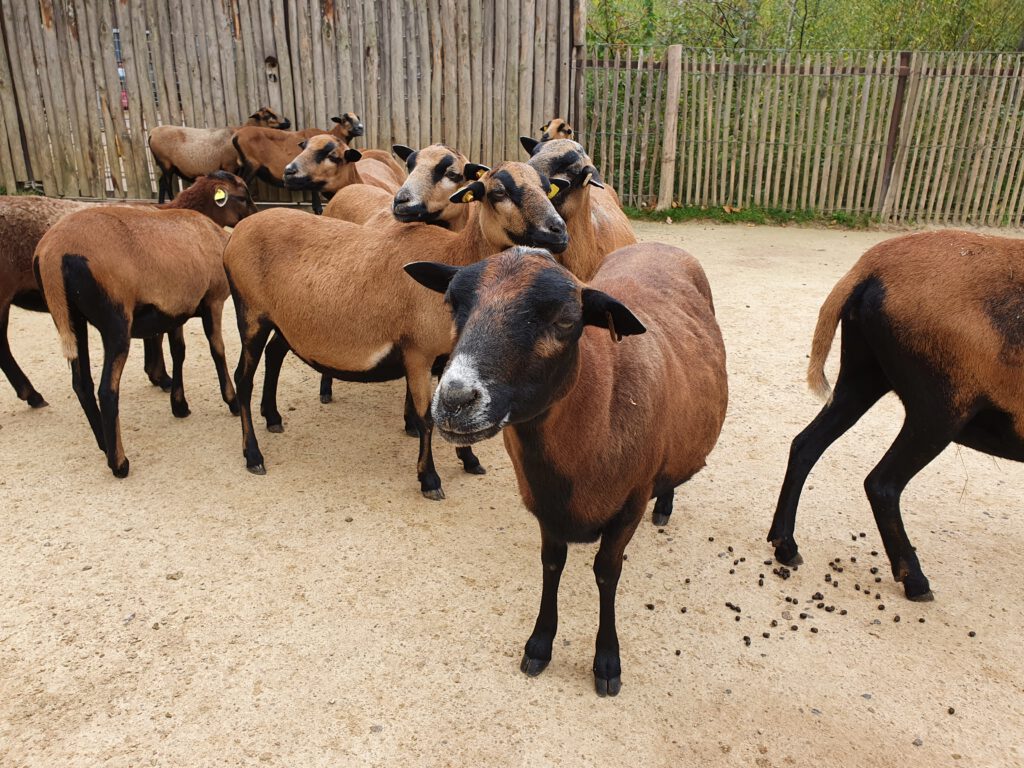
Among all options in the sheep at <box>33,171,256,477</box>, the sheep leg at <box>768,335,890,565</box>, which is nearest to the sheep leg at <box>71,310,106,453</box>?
the sheep at <box>33,171,256,477</box>

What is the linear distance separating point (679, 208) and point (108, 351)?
10139 millimetres

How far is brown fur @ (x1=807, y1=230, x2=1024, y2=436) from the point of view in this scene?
3.25m

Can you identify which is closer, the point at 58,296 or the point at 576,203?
the point at 58,296

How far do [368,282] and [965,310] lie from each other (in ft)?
10.6

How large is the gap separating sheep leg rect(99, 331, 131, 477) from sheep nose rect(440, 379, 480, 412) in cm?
332

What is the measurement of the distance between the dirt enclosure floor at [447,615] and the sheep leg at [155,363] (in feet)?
1.90

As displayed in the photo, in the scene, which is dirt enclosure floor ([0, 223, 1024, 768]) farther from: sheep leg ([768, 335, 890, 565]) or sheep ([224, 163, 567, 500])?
sheep ([224, 163, 567, 500])

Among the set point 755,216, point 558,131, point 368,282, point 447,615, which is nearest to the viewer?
point 447,615

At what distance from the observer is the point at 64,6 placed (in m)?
10.6

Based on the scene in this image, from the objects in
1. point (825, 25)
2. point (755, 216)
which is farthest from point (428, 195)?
point (825, 25)

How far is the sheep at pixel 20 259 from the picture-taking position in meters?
5.32

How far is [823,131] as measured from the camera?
12.2 metres

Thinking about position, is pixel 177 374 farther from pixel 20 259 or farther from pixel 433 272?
pixel 433 272

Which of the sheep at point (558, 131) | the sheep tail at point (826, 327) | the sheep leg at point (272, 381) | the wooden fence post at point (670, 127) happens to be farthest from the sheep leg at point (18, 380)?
the wooden fence post at point (670, 127)
